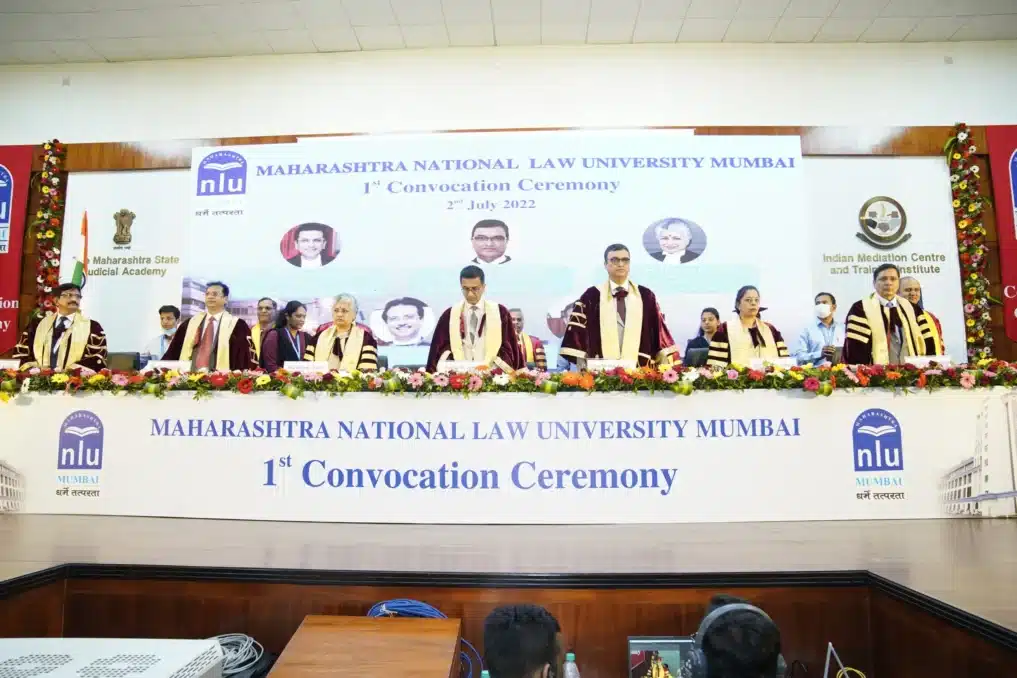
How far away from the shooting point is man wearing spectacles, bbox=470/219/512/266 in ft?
16.0

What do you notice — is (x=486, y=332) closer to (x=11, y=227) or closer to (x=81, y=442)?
(x=81, y=442)

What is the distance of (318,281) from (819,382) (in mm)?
3812

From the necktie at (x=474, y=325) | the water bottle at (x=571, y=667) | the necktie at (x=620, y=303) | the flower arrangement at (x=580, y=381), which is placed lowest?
the water bottle at (x=571, y=667)

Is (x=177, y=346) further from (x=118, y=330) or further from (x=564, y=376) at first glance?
(x=564, y=376)

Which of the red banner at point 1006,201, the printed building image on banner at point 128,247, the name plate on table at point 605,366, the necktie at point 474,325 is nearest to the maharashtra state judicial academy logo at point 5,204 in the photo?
the printed building image on banner at point 128,247

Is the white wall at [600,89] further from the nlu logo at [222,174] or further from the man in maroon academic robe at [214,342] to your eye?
the man in maroon academic robe at [214,342]

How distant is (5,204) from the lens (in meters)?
5.30

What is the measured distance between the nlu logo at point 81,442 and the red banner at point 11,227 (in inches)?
123

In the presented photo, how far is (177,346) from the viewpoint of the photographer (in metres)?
4.73

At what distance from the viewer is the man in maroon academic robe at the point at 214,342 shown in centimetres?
475

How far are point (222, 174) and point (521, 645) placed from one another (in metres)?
5.01

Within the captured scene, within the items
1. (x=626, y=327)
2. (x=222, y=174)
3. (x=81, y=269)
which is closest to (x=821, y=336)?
(x=626, y=327)

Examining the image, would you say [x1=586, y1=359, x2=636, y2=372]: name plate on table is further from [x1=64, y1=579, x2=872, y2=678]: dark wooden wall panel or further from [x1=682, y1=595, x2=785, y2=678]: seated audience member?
[x1=682, y1=595, x2=785, y2=678]: seated audience member

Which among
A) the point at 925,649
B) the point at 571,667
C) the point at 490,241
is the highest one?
the point at 490,241
